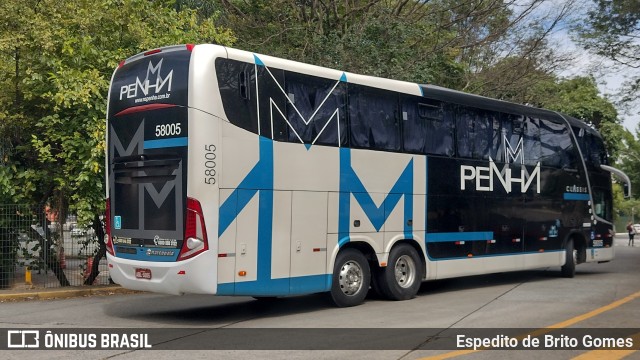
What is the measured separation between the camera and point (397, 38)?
2177 cm

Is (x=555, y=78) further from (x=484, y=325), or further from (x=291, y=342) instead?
(x=291, y=342)

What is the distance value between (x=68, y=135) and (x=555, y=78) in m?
20.3

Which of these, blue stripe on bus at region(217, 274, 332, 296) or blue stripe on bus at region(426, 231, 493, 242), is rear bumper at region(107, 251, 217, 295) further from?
blue stripe on bus at region(426, 231, 493, 242)

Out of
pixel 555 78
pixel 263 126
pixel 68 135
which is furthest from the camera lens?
pixel 555 78

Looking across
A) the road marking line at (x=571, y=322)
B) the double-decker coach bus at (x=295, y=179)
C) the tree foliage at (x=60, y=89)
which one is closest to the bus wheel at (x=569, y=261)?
the double-decker coach bus at (x=295, y=179)

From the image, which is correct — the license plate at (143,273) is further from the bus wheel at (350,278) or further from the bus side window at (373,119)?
the bus side window at (373,119)

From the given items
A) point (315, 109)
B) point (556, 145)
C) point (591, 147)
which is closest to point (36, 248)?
point (315, 109)

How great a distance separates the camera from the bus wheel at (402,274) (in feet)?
42.8

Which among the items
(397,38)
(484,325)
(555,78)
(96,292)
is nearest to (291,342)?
(484,325)

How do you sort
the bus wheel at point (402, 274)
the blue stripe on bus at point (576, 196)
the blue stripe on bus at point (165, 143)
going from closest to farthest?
the blue stripe on bus at point (165, 143) < the bus wheel at point (402, 274) < the blue stripe on bus at point (576, 196)

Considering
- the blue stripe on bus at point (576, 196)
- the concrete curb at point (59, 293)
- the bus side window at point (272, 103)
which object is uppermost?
the bus side window at point (272, 103)

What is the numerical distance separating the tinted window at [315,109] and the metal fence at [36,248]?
20.6 ft

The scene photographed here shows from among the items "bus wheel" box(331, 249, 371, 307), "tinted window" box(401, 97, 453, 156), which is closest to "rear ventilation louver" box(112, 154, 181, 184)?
"bus wheel" box(331, 249, 371, 307)

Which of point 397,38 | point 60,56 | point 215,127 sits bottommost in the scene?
point 215,127
